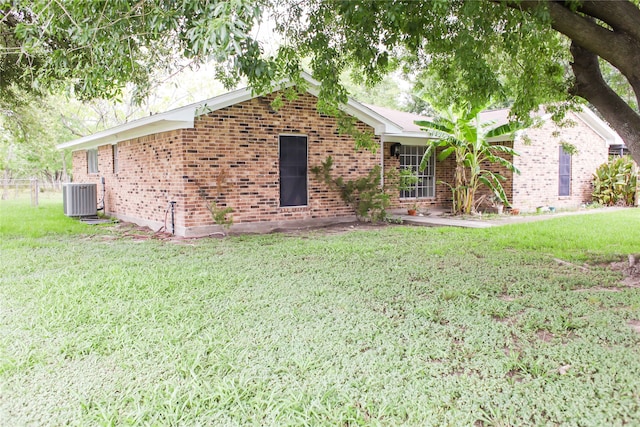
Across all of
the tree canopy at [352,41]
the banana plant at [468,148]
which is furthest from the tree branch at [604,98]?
the banana plant at [468,148]

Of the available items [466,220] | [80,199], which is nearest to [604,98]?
[466,220]

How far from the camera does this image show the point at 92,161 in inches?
660

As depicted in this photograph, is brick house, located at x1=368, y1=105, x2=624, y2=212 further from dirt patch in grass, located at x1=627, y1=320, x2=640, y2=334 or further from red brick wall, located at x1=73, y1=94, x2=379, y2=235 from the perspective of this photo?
dirt patch in grass, located at x1=627, y1=320, x2=640, y2=334

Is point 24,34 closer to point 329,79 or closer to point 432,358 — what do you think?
point 329,79

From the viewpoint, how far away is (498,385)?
3.07 m

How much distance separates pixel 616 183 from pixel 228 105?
47.4 ft

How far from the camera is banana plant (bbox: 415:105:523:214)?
42.2ft

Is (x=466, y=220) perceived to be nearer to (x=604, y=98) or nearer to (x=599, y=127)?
(x=604, y=98)

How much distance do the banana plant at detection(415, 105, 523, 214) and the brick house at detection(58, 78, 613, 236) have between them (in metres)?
0.74

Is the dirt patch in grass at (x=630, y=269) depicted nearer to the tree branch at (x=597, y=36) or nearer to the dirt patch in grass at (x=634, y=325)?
the dirt patch in grass at (x=634, y=325)

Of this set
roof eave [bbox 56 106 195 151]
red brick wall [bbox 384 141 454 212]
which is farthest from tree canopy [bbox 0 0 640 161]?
red brick wall [bbox 384 141 454 212]

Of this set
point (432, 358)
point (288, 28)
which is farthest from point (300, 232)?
point (432, 358)

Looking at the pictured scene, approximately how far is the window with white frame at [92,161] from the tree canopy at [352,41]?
802cm

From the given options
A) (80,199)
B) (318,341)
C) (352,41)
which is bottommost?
(318,341)
